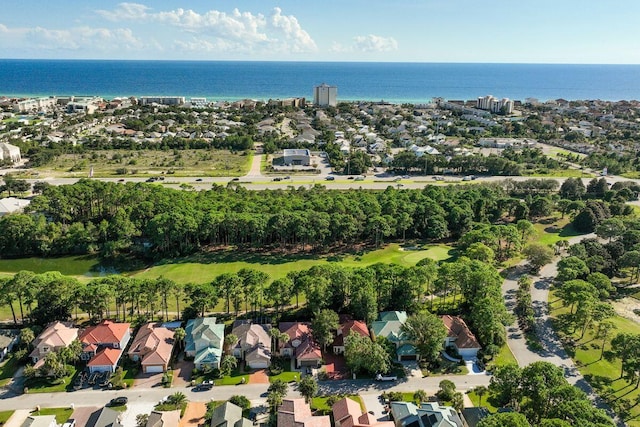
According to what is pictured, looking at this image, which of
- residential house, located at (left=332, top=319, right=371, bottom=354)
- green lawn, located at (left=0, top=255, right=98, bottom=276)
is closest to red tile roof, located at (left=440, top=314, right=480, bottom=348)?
residential house, located at (left=332, top=319, right=371, bottom=354)

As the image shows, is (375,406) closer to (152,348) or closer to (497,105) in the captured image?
(152,348)

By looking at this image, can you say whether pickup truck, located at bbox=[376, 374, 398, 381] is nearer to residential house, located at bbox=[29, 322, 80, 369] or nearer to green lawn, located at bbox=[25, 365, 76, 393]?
green lawn, located at bbox=[25, 365, 76, 393]

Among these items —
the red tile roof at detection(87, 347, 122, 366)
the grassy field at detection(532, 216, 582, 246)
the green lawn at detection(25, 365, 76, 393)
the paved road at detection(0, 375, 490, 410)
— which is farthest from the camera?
the grassy field at detection(532, 216, 582, 246)

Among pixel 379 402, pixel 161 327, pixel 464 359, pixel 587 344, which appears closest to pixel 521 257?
pixel 587 344

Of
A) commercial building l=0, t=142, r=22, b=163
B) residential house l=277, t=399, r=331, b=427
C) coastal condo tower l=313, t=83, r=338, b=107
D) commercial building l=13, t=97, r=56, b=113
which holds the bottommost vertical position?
residential house l=277, t=399, r=331, b=427

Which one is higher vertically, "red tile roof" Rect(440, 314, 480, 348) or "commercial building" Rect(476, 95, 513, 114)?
"commercial building" Rect(476, 95, 513, 114)

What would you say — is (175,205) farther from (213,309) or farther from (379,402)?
(379,402)

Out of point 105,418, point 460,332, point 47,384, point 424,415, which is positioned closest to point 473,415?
point 424,415
